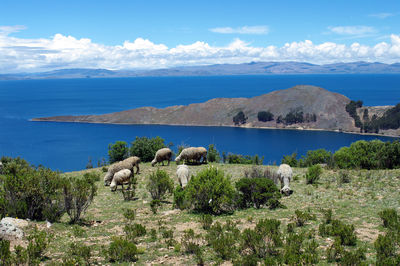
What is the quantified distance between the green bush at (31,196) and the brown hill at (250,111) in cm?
13549

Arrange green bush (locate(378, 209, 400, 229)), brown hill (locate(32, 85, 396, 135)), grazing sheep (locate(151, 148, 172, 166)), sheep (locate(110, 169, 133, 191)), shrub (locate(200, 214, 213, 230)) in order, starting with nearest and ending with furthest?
green bush (locate(378, 209, 400, 229))
shrub (locate(200, 214, 213, 230))
sheep (locate(110, 169, 133, 191))
grazing sheep (locate(151, 148, 172, 166))
brown hill (locate(32, 85, 396, 135))

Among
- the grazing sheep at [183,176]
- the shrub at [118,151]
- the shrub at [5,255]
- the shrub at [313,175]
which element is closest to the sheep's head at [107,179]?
the grazing sheep at [183,176]

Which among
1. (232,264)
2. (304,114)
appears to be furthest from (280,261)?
(304,114)

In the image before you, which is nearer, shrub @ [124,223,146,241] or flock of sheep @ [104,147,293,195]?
shrub @ [124,223,146,241]

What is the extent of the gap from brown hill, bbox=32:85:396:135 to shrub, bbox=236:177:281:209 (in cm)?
12905

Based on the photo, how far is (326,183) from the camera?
2284 cm

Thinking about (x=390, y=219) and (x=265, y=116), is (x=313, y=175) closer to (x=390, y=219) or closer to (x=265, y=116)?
(x=390, y=219)

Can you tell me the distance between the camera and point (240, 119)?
497 feet

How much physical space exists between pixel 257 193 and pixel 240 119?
135 m

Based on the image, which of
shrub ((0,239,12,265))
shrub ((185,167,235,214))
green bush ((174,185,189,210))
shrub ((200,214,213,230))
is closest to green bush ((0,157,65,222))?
shrub ((0,239,12,265))

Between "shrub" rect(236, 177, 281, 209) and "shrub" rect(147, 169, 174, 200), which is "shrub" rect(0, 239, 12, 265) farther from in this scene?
"shrub" rect(236, 177, 281, 209)

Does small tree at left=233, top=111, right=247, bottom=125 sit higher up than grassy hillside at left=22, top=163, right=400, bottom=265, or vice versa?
grassy hillside at left=22, top=163, right=400, bottom=265

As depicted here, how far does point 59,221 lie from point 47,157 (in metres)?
86.0

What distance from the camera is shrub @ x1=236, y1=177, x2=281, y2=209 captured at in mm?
17984
